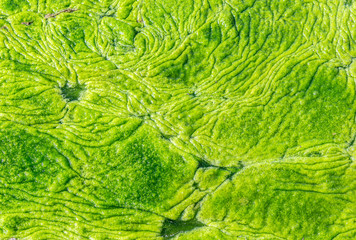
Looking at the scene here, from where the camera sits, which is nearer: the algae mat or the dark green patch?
the algae mat

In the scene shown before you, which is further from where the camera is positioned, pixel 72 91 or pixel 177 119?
pixel 72 91

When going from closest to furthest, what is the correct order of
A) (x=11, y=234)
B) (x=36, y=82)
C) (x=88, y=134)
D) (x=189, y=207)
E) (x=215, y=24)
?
(x=11, y=234), (x=189, y=207), (x=88, y=134), (x=36, y=82), (x=215, y=24)

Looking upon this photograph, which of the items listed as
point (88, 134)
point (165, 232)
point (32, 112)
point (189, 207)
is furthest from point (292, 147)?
point (32, 112)

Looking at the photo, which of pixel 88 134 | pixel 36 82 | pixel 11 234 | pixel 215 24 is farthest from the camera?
pixel 215 24

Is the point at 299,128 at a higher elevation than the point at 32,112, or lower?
lower

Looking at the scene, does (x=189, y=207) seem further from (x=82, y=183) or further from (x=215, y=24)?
(x=215, y=24)

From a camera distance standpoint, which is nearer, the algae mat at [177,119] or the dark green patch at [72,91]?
the algae mat at [177,119]

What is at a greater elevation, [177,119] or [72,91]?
[72,91]

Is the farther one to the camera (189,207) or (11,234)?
(189,207)
